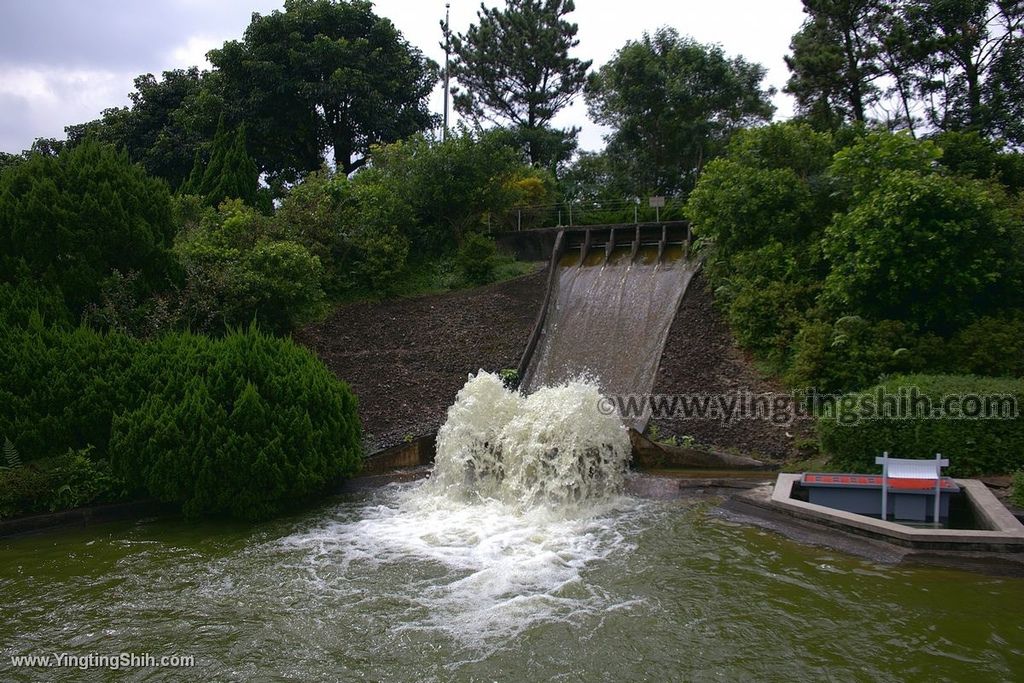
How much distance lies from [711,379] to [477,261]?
23.8 ft

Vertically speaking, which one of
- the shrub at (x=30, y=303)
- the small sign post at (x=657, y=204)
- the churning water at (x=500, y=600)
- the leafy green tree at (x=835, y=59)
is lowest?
the churning water at (x=500, y=600)

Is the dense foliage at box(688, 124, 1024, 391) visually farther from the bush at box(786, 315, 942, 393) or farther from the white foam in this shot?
the white foam

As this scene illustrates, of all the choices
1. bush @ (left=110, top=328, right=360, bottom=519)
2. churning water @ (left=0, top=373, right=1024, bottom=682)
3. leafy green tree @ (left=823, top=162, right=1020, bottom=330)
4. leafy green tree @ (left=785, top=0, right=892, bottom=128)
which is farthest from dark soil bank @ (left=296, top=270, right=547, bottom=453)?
leafy green tree @ (left=785, top=0, right=892, bottom=128)

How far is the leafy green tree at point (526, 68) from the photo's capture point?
31.0 meters

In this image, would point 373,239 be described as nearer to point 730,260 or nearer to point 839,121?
point 730,260

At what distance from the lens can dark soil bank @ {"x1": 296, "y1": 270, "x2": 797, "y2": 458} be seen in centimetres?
1163

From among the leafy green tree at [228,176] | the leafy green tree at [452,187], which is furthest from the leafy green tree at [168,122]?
the leafy green tree at [452,187]

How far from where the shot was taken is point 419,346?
49.1ft

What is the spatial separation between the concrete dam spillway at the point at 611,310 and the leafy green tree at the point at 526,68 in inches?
499

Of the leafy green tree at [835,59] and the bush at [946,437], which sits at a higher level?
the leafy green tree at [835,59]

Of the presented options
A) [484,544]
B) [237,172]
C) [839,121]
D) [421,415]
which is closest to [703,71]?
[839,121]

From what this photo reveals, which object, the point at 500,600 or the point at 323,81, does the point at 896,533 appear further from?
the point at 323,81

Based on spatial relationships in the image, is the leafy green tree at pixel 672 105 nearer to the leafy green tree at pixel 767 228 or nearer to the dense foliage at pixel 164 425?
the leafy green tree at pixel 767 228

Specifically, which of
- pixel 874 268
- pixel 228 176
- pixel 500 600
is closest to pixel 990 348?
pixel 874 268
